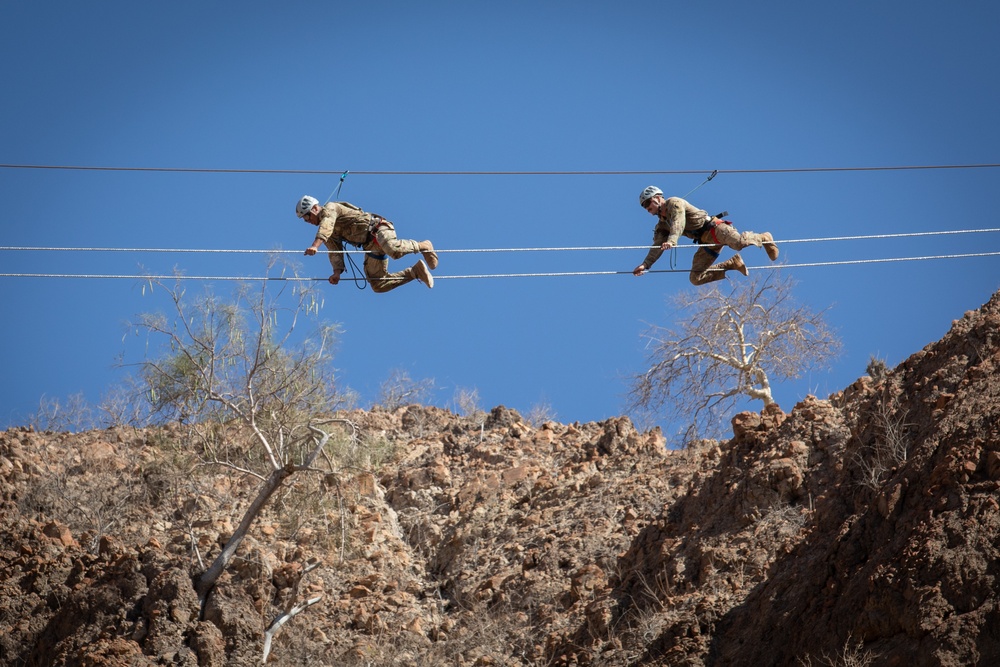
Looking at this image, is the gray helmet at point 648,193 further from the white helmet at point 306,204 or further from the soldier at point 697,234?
the white helmet at point 306,204

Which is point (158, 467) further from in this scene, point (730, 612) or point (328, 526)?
point (730, 612)

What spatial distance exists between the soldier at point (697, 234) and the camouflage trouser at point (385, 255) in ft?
10.2

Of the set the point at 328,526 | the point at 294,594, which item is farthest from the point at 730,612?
the point at 328,526

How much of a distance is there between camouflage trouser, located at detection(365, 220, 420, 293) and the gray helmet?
3.08 meters

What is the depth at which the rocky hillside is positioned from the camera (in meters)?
13.4

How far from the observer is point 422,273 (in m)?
17.5

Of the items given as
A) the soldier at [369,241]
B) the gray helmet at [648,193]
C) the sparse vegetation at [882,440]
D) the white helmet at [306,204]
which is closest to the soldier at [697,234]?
the gray helmet at [648,193]

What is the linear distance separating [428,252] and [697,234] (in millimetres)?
3675

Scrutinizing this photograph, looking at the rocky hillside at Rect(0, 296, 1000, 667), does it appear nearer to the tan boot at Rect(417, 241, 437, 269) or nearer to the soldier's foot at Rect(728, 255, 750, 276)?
the soldier's foot at Rect(728, 255, 750, 276)

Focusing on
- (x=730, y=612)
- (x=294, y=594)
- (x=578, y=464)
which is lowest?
(x=730, y=612)

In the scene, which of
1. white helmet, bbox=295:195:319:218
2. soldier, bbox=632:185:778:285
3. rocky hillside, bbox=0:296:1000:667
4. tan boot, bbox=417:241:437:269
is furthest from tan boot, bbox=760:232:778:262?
white helmet, bbox=295:195:319:218

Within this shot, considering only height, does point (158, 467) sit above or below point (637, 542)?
above

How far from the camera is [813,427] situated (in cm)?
1877

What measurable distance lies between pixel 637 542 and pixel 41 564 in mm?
8517
